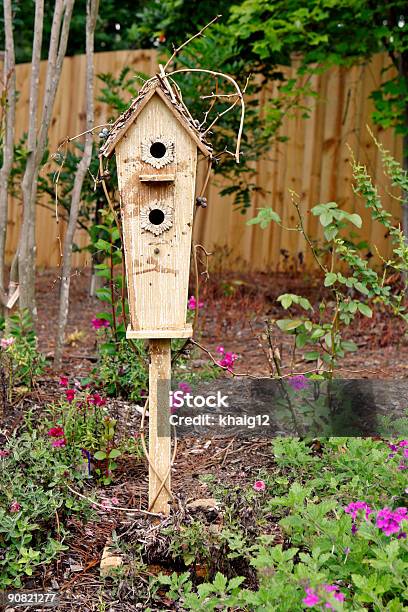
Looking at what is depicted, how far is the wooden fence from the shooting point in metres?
8.41

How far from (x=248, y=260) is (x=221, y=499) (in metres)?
6.23

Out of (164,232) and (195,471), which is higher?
(164,232)

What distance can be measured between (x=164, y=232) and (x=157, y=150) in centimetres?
31

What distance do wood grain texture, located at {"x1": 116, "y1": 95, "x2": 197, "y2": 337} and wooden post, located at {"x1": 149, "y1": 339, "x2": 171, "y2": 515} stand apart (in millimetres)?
122

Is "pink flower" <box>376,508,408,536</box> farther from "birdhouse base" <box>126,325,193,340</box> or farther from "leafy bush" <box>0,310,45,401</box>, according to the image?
"leafy bush" <box>0,310,45,401</box>

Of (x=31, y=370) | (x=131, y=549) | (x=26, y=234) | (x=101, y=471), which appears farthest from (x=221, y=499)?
(x=26, y=234)

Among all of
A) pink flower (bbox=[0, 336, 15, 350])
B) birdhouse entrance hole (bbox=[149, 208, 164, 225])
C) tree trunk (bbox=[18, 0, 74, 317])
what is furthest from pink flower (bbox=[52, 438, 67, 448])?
tree trunk (bbox=[18, 0, 74, 317])

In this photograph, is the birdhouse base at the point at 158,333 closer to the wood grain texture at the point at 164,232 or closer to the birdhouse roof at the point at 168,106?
the wood grain texture at the point at 164,232

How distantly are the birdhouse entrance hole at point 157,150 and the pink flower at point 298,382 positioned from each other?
1064 millimetres

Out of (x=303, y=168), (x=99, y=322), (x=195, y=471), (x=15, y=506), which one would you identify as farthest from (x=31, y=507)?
(x=303, y=168)

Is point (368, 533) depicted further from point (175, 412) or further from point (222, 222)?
point (222, 222)

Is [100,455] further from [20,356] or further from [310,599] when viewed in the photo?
[310,599]

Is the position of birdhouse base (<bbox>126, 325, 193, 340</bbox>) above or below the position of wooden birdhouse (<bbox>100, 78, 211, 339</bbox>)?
below

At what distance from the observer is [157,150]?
3072 millimetres
